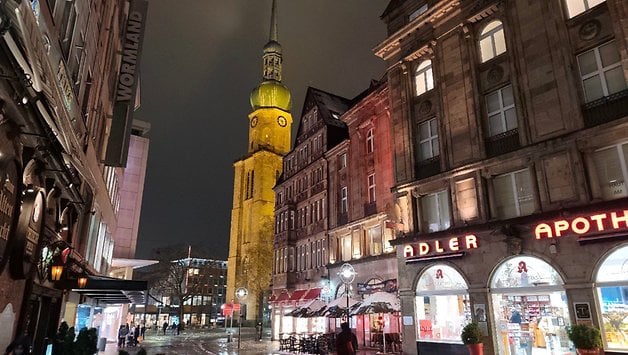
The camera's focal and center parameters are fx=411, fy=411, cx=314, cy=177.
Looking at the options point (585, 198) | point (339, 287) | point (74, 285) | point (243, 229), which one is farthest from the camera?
point (243, 229)

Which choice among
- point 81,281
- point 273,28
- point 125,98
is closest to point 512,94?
point 81,281

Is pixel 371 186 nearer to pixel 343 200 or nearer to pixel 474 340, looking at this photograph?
pixel 343 200

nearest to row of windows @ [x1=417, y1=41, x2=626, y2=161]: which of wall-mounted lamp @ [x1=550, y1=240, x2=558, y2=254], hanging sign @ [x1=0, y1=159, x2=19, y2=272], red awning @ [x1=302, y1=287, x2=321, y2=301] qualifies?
wall-mounted lamp @ [x1=550, y1=240, x2=558, y2=254]

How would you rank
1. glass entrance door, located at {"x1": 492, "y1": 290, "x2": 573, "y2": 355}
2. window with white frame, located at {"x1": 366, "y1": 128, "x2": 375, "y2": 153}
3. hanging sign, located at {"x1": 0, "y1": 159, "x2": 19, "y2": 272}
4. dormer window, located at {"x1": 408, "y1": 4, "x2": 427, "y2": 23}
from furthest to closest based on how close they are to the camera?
window with white frame, located at {"x1": 366, "y1": 128, "x2": 375, "y2": 153} < dormer window, located at {"x1": 408, "y1": 4, "x2": 427, "y2": 23} < glass entrance door, located at {"x1": 492, "y1": 290, "x2": 573, "y2": 355} < hanging sign, located at {"x1": 0, "y1": 159, "x2": 19, "y2": 272}

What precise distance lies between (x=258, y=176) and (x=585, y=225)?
5820 cm

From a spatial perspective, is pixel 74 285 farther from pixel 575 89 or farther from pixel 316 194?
pixel 316 194

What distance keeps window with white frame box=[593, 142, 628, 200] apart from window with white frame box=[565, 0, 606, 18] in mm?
5624

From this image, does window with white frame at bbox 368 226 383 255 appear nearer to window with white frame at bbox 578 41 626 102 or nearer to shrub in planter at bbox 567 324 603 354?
shrub in planter at bbox 567 324 603 354

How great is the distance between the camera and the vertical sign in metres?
20.7

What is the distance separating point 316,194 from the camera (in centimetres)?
3606

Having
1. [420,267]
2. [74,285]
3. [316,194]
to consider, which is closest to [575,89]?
[420,267]

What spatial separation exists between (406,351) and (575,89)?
1349 centimetres

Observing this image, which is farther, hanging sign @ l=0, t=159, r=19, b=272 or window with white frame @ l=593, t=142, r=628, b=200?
window with white frame @ l=593, t=142, r=628, b=200

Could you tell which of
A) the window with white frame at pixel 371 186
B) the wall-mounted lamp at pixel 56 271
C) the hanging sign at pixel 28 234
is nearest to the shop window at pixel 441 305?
the window with white frame at pixel 371 186
